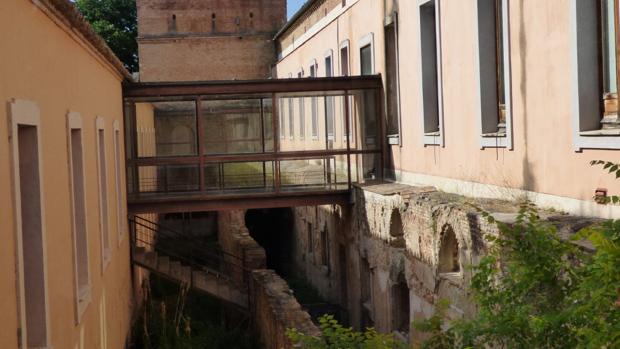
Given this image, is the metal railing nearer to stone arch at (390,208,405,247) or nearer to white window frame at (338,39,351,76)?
stone arch at (390,208,405,247)

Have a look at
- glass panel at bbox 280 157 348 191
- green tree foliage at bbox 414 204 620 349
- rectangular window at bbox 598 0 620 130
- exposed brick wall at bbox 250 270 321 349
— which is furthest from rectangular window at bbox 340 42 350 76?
green tree foliage at bbox 414 204 620 349

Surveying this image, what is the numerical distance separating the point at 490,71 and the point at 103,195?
18.5ft

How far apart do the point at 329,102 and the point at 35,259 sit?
38.4 ft

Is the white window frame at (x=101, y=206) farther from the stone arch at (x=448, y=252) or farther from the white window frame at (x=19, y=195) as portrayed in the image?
the white window frame at (x=19, y=195)

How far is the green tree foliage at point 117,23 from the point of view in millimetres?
53312

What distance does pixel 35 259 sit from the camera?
7.69 meters

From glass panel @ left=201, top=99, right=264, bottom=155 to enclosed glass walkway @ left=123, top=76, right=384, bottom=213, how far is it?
19 mm

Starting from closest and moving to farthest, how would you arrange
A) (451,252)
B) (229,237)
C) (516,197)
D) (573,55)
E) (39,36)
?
(39,36) → (573,55) → (516,197) → (451,252) → (229,237)

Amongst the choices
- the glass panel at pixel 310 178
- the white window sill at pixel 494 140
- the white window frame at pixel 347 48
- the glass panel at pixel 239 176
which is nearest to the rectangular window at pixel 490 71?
the white window sill at pixel 494 140

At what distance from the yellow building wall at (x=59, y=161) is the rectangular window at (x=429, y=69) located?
16.4 feet

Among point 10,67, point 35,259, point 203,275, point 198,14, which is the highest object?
point 198,14

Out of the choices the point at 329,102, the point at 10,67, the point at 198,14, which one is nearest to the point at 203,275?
the point at 329,102

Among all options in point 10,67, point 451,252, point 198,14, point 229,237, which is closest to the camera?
point 10,67

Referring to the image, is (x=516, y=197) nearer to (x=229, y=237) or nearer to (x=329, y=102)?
(x=329, y=102)
